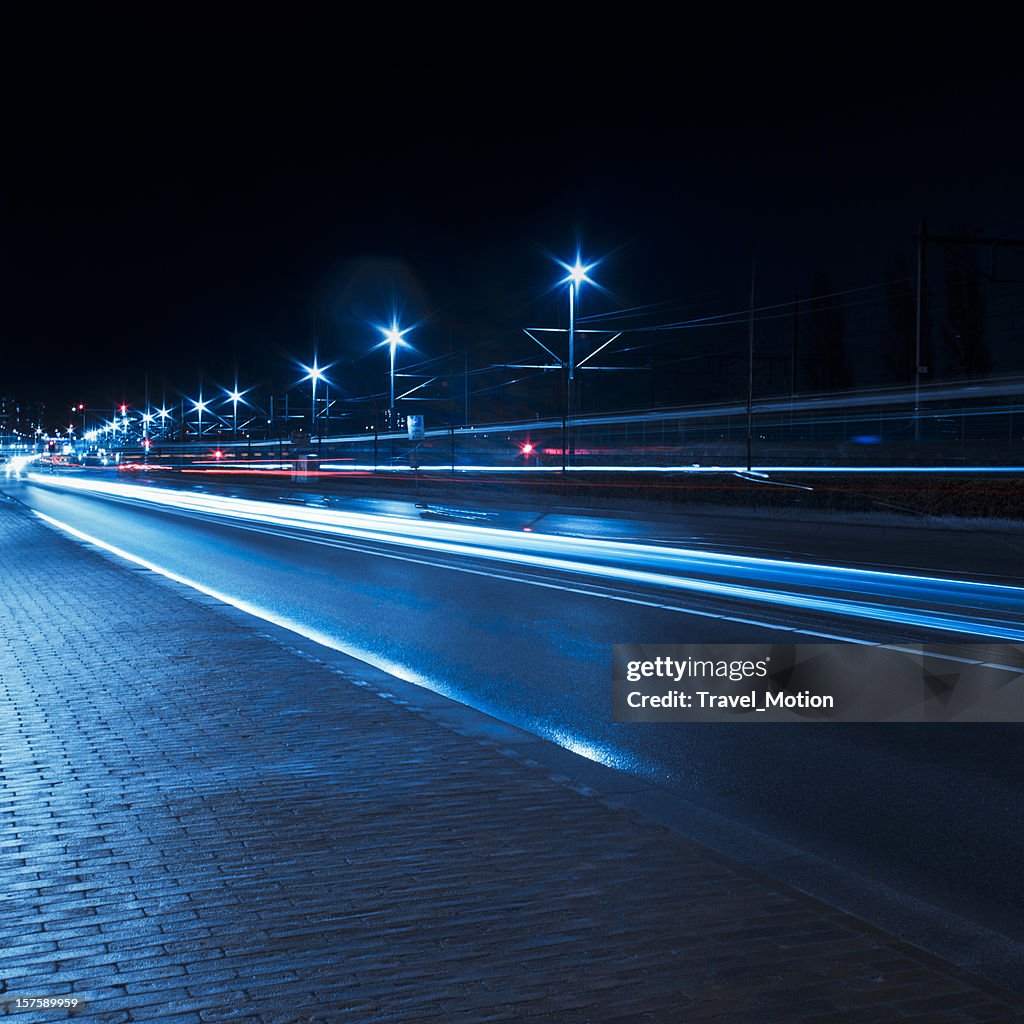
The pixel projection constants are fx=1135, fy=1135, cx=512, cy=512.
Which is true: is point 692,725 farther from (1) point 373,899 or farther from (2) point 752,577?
(2) point 752,577

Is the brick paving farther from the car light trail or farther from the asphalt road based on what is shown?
the car light trail

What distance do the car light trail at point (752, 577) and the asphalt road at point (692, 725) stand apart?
391 millimetres

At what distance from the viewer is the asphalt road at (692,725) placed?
5398 millimetres

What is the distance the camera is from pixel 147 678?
8797 mm

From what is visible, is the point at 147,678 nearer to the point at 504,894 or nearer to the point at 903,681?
the point at 504,894

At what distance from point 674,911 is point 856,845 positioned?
1594 millimetres

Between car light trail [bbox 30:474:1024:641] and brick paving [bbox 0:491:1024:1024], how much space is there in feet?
24.9

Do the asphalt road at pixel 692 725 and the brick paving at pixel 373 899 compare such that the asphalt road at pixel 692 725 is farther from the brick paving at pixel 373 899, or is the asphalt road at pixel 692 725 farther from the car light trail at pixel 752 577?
the brick paving at pixel 373 899

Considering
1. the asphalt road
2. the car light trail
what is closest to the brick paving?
the asphalt road

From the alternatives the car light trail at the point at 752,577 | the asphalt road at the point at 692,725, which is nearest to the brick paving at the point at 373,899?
the asphalt road at the point at 692,725

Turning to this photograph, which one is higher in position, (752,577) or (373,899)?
(373,899)

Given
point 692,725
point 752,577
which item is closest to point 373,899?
point 692,725

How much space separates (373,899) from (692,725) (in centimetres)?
422

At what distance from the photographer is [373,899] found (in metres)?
4.28
